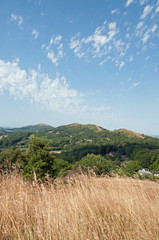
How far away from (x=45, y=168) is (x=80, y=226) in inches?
806

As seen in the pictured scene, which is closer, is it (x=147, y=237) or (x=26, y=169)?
(x=147, y=237)

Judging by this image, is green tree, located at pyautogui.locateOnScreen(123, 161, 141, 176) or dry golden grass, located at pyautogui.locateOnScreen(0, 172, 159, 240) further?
green tree, located at pyautogui.locateOnScreen(123, 161, 141, 176)

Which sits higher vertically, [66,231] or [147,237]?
[147,237]

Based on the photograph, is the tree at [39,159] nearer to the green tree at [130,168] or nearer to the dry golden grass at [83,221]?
the green tree at [130,168]

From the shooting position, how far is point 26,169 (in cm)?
2145

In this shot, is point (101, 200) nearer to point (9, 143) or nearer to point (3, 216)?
point (3, 216)

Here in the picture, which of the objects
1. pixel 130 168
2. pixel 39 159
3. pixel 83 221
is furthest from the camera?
pixel 130 168

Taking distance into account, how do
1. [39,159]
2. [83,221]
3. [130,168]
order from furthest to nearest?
1. [130,168]
2. [39,159]
3. [83,221]

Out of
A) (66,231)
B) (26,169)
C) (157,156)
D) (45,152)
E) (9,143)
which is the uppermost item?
(66,231)

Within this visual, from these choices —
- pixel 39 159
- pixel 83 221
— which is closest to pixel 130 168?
pixel 39 159

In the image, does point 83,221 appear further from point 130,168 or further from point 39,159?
point 130,168

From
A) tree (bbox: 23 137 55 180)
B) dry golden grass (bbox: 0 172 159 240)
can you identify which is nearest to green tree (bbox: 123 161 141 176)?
dry golden grass (bbox: 0 172 159 240)

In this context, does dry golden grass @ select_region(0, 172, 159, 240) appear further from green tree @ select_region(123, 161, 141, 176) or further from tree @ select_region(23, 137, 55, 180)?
tree @ select_region(23, 137, 55, 180)

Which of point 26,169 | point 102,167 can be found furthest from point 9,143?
point 26,169
